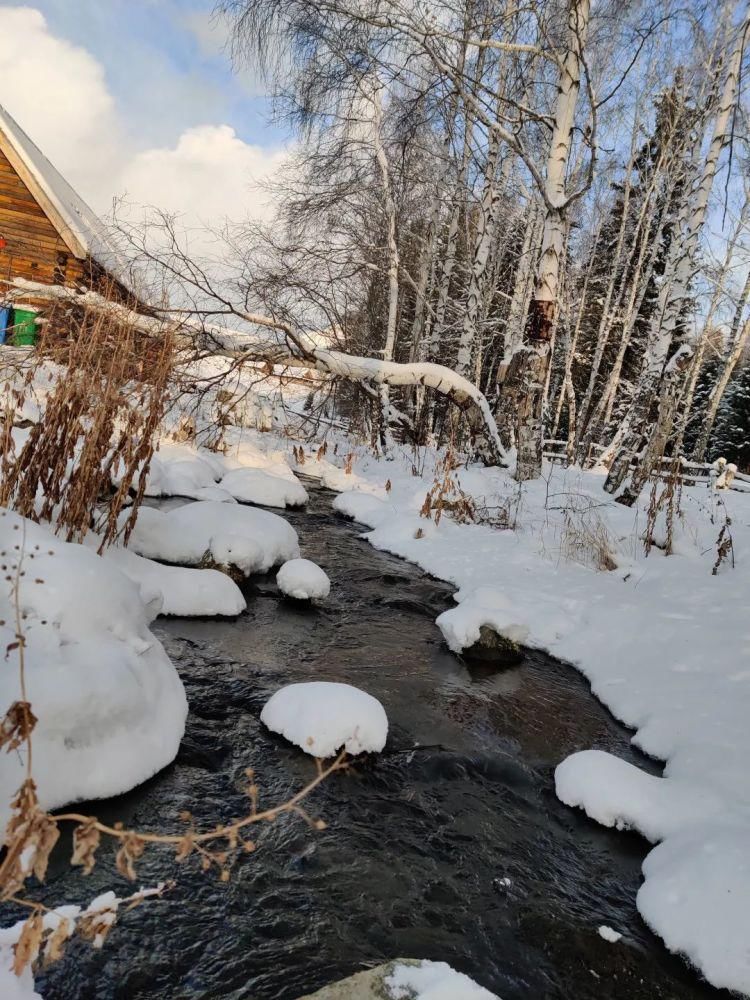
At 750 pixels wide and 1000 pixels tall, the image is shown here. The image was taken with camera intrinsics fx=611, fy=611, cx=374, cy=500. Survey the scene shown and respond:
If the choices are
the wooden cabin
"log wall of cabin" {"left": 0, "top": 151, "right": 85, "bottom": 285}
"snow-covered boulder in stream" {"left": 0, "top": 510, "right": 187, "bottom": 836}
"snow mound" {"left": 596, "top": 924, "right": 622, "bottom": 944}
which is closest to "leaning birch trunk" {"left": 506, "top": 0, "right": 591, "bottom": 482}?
"snow-covered boulder in stream" {"left": 0, "top": 510, "right": 187, "bottom": 836}

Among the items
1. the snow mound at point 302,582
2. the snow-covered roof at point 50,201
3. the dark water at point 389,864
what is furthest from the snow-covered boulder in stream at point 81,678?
the snow-covered roof at point 50,201

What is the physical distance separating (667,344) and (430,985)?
8288mm

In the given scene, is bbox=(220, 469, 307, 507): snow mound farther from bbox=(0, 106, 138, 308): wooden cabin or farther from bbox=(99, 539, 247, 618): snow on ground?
bbox=(0, 106, 138, 308): wooden cabin

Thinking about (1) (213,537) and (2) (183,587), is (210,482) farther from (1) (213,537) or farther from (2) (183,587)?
(2) (183,587)

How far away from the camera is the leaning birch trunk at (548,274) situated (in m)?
7.15

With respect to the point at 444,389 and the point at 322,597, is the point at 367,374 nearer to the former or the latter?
the point at 444,389

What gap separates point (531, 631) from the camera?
499 cm

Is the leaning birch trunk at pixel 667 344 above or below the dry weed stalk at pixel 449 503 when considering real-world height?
above

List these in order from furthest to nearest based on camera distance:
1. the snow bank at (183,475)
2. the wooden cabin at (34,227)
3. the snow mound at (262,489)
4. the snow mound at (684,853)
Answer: the wooden cabin at (34,227)
the snow mound at (262,489)
the snow bank at (183,475)
the snow mound at (684,853)

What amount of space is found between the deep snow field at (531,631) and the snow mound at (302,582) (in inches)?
17.4

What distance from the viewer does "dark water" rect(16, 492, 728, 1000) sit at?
6.46ft

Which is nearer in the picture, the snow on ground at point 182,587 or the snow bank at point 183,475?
the snow on ground at point 182,587

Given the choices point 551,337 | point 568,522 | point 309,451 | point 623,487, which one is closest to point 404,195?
point 309,451

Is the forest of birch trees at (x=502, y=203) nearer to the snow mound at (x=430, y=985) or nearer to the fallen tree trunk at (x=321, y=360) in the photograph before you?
the fallen tree trunk at (x=321, y=360)
